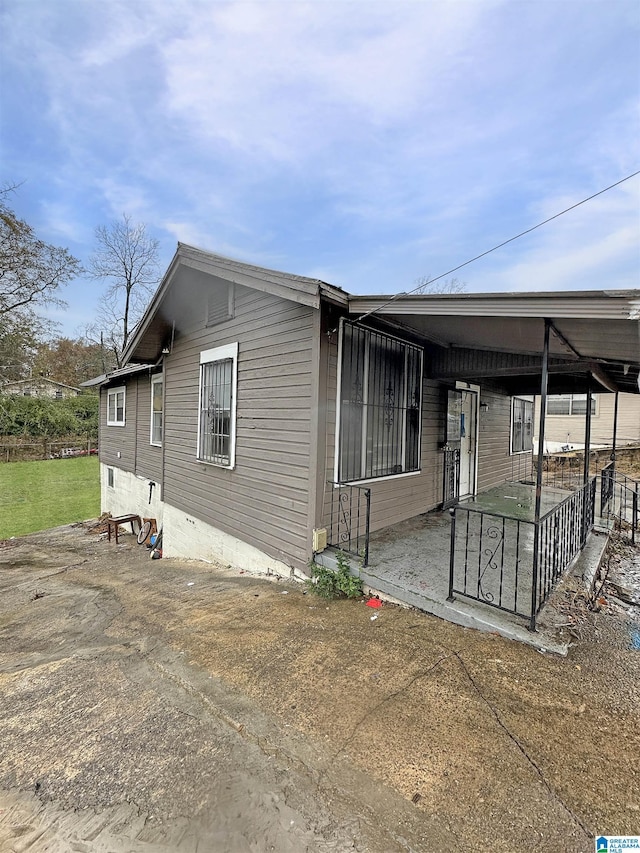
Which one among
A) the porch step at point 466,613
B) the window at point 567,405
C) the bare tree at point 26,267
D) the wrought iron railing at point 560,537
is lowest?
the porch step at point 466,613

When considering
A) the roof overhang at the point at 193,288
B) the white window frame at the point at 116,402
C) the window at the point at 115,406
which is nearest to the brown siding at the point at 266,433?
the roof overhang at the point at 193,288

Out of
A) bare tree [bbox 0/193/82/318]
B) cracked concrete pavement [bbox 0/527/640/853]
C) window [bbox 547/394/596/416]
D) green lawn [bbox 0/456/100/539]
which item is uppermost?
bare tree [bbox 0/193/82/318]

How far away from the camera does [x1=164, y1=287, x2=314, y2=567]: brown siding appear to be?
437 cm

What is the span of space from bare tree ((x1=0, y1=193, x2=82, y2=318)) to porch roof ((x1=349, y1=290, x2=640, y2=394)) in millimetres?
20098

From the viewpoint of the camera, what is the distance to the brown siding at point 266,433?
4.37 m

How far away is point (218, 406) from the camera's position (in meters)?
6.08

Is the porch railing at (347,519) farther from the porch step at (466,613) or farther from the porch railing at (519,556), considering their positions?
the porch railing at (519,556)

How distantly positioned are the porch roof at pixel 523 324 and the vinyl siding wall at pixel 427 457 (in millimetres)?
714

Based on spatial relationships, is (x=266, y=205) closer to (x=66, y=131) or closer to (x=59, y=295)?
(x=66, y=131)

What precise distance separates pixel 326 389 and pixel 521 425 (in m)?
8.41

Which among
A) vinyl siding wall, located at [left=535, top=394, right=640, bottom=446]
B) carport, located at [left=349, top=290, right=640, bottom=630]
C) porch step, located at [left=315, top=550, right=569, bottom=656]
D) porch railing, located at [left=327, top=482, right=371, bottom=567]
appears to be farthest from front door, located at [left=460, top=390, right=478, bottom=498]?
vinyl siding wall, located at [left=535, top=394, right=640, bottom=446]

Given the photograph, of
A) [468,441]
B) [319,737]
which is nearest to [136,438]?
[468,441]

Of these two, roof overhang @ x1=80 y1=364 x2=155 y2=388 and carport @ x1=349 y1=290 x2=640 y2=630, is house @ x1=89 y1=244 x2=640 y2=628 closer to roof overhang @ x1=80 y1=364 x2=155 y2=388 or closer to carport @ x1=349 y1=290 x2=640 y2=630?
carport @ x1=349 y1=290 x2=640 y2=630

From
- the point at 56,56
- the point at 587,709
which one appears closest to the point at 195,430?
the point at 587,709
